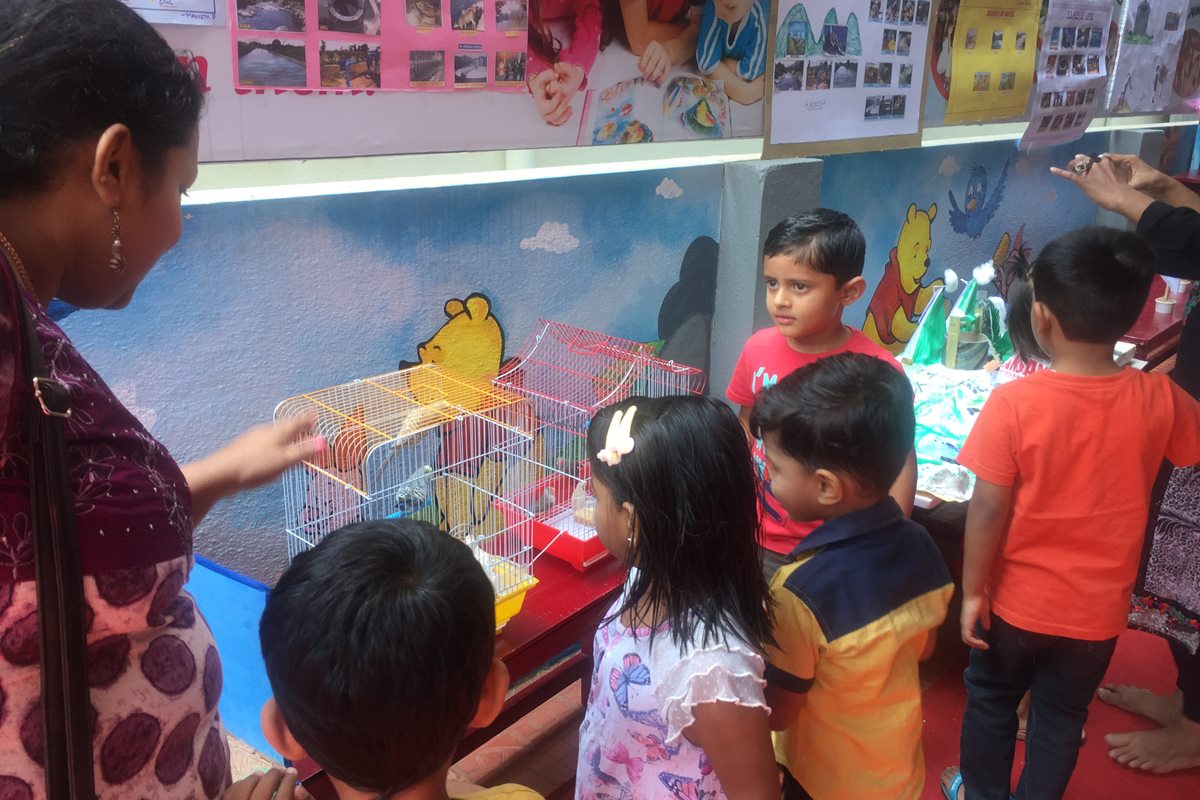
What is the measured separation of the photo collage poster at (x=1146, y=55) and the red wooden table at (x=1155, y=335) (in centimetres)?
102

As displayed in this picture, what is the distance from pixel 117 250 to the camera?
0.85 meters

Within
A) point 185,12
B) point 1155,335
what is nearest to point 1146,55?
point 1155,335

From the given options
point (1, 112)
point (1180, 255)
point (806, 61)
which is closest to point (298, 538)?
point (1, 112)

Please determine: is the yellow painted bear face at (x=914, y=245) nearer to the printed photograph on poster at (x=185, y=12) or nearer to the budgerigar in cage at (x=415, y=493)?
the budgerigar in cage at (x=415, y=493)

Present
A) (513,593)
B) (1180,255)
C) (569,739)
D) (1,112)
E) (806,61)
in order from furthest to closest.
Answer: (806,61) < (569,739) < (1180,255) < (513,593) < (1,112)

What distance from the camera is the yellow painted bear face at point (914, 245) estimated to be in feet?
11.4

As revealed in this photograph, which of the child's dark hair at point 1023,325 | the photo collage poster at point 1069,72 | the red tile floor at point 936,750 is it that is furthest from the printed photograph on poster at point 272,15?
the photo collage poster at point 1069,72

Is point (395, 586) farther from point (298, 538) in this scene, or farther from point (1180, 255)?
point (1180, 255)

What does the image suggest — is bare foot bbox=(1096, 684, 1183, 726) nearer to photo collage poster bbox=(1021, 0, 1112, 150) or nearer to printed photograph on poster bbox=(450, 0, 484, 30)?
photo collage poster bbox=(1021, 0, 1112, 150)

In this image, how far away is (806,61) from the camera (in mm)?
2799

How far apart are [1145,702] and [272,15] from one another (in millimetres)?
2801

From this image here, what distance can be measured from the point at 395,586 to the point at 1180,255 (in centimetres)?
186

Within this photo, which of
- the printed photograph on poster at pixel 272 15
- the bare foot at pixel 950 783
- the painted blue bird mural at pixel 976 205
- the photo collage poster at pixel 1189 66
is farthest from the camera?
the photo collage poster at pixel 1189 66

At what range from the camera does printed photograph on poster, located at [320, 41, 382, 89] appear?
169 cm
